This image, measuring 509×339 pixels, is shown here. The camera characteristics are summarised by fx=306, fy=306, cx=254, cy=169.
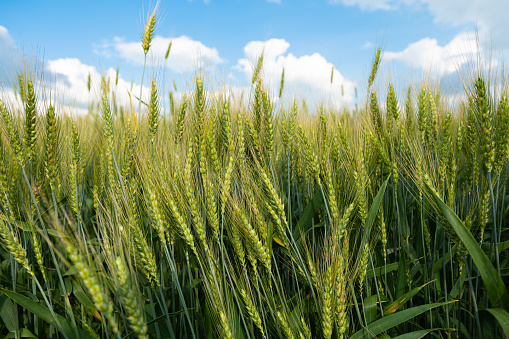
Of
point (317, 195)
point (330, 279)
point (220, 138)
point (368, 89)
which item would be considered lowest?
Result: point (330, 279)

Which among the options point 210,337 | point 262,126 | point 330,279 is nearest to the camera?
point 330,279

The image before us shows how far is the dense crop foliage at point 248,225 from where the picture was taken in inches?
41.9

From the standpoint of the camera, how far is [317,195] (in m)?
1.56

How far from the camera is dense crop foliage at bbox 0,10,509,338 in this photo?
41.9 inches

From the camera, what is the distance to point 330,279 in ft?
3.13

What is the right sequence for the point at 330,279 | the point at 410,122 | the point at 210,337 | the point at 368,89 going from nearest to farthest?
the point at 330,279 → the point at 210,337 → the point at 410,122 → the point at 368,89

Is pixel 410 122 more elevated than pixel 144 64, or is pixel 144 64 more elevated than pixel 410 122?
pixel 144 64

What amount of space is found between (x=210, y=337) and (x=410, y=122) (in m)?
1.66

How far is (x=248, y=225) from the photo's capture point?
1.04 metres

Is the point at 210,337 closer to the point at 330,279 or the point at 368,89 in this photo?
the point at 330,279

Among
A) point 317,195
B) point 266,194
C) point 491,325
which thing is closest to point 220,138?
point 266,194

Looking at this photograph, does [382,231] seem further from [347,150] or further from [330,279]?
[330,279]

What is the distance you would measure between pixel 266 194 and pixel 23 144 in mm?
1102

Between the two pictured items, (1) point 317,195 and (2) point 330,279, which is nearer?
(2) point 330,279
